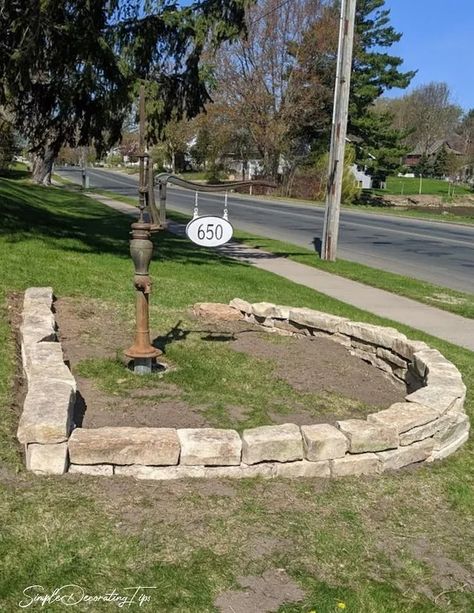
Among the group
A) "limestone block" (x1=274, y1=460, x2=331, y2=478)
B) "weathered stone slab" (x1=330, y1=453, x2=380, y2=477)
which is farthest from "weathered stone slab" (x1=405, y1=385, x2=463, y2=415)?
"limestone block" (x1=274, y1=460, x2=331, y2=478)

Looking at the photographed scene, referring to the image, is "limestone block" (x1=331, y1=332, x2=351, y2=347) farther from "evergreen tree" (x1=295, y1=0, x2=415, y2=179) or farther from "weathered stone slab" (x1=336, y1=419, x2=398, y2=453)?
"evergreen tree" (x1=295, y1=0, x2=415, y2=179)

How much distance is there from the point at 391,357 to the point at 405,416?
2185 mm

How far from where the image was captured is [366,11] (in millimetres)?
52125

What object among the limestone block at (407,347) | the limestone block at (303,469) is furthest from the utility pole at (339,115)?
the limestone block at (303,469)

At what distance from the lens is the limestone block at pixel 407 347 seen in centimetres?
604

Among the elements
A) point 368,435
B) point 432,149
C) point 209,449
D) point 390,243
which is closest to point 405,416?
point 368,435

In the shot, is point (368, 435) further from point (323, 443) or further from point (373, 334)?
point (373, 334)

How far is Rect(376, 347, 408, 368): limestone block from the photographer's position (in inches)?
247

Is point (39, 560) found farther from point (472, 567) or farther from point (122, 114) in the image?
point (122, 114)

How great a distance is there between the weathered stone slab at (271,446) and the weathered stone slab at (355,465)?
25 cm

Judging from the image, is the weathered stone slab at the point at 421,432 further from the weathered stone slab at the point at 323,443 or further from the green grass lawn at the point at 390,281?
the green grass lawn at the point at 390,281

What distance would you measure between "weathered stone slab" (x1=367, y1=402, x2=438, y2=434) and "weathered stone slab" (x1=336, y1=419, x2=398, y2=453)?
63 millimetres

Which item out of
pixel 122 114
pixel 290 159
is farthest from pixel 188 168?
pixel 122 114

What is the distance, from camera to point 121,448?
12.1 ft
